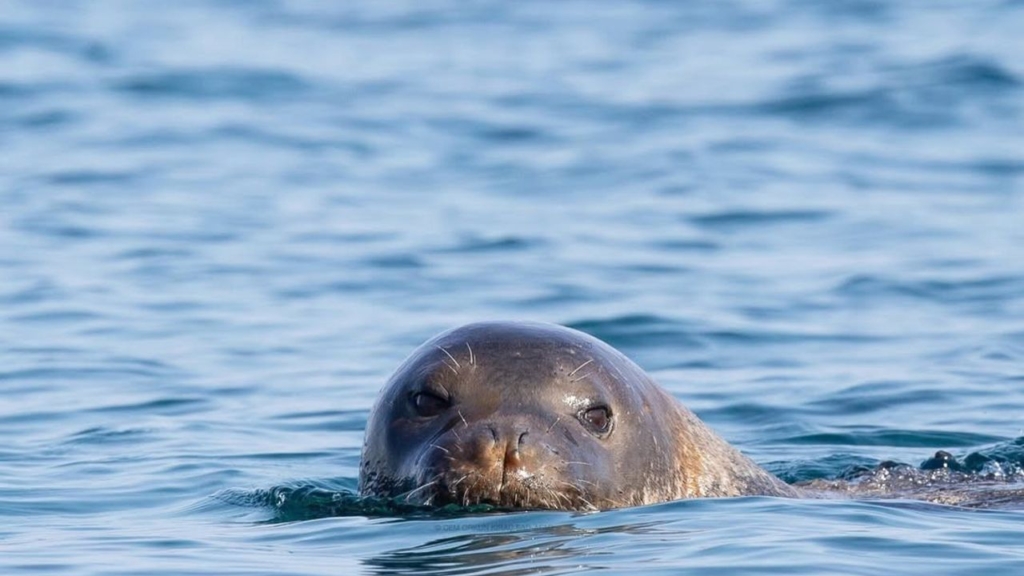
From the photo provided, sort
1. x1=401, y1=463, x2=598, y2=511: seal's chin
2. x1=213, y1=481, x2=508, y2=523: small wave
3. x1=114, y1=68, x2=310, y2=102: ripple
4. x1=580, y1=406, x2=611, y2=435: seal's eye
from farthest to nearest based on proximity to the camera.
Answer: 1. x1=114, y1=68, x2=310, y2=102: ripple
2. x1=580, y1=406, x2=611, y2=435: seal's eye
3. x1=213, y1=481, x2=508, y2=523: small wave
4. x1=401, y1=463, x2=598, y2=511: seal's chin

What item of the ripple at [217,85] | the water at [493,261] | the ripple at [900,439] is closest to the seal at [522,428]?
the water at [493,261]

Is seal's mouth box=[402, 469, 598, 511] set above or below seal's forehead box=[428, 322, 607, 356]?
below

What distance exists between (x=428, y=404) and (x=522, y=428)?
1.55 ft

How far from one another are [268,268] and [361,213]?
107 inches

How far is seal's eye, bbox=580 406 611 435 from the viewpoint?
788 cm

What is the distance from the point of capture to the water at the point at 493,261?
8289 mm

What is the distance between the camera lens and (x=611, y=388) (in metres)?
8.06

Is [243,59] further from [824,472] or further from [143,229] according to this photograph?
[824,472]

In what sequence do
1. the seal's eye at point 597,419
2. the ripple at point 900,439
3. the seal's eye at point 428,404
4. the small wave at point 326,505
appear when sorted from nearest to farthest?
the small wave at point 326,505 → the seal's eye at point 428,404 → the seal's eye at point 597,419 → the ripple at point 900,439

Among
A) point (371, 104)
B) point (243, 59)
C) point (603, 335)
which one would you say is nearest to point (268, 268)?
point (603, 335)

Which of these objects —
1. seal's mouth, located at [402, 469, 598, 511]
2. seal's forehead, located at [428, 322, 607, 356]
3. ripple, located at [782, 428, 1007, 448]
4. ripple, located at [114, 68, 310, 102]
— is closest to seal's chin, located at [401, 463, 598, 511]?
seal's mouth, located at [402, 469, 598, 511]

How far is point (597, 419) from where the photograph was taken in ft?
26.0

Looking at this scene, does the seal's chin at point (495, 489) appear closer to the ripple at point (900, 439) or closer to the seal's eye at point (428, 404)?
the seal's eye at point (428, 404)

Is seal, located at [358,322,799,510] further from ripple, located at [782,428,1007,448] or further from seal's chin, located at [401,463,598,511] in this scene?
ripple, located at [782,428,1007,448]
